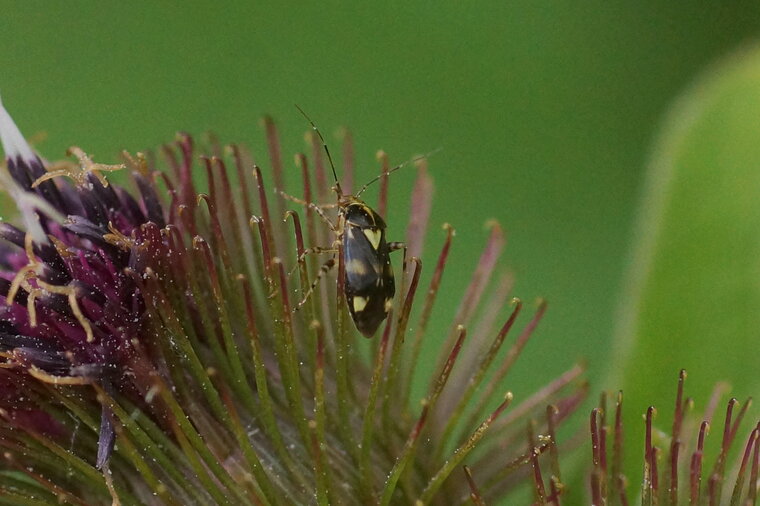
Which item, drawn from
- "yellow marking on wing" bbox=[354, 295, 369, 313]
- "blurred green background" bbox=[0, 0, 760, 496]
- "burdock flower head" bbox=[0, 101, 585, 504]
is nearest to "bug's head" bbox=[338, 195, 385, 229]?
"burdock flower head" bbox=[0, 101, 585, 504]

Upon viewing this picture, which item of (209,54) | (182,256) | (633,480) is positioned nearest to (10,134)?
(182,256)

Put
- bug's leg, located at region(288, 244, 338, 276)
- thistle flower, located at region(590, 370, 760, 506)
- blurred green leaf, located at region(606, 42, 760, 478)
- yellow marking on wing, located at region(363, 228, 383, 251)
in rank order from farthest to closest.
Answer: blurred green leaf, located at region(606, 42, 760, 478) < yellow marking on wing, located at region(363, 228, 383, 251) < bug's leg, located at region(288, 244, 338, 276) < thistle flower, located at region(590, 370, 760, 506)

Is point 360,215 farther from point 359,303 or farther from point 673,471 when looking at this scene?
point 673,471

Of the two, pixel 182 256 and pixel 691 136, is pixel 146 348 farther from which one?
pixel 691 136

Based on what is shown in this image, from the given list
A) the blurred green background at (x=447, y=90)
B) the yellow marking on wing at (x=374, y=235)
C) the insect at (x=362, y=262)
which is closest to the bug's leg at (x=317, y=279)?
→ the insect at (x=362, y=262)

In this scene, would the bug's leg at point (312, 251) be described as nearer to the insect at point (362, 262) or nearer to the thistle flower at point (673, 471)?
the insect at point (362, 262)

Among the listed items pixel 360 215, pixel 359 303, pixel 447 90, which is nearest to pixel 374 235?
pixel 360 215

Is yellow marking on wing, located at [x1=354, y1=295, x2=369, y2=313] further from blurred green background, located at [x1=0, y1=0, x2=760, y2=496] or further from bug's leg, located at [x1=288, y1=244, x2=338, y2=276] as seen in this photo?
blurred green background, located at [x1=0, y1=0, x2=760, y2=496]

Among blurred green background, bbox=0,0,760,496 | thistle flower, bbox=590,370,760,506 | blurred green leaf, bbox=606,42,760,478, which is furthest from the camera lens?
blurred green background, bbox=0,0,760,496
